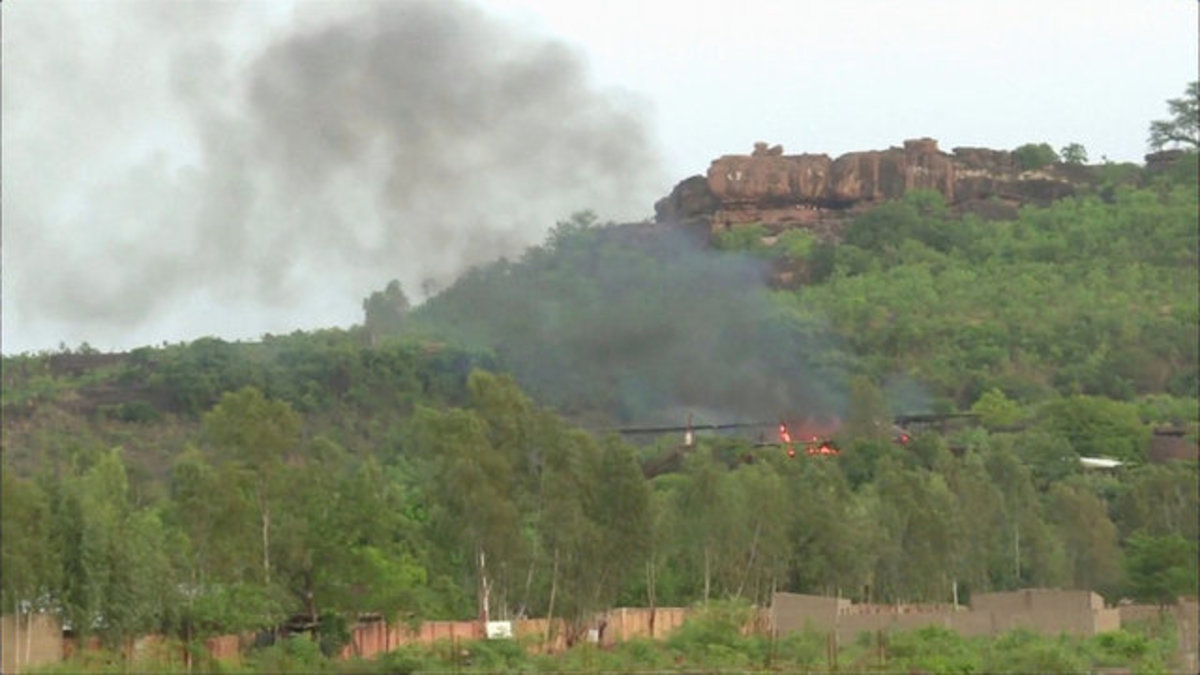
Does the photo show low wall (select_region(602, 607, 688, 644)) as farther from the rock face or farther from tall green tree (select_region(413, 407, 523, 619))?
the rock face

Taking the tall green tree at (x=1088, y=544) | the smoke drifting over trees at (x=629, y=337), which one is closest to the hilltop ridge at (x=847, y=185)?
the smoke drifting over trees at (x=629, y=337)

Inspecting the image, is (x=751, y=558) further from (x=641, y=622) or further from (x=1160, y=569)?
(x=1160, y=569)

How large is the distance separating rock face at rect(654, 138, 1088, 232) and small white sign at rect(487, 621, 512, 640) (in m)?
93.1

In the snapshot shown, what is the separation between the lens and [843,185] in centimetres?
14650

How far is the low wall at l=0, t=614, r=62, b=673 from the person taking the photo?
40094 mm

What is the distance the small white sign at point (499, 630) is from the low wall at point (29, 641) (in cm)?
979

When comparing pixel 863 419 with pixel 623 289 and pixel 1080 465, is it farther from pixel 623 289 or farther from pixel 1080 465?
pixel 623 289

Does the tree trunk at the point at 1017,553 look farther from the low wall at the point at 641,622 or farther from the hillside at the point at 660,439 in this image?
the low wall at the point at 641,622

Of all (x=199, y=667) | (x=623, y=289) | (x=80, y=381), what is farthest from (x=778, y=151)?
(x=199, y=667)

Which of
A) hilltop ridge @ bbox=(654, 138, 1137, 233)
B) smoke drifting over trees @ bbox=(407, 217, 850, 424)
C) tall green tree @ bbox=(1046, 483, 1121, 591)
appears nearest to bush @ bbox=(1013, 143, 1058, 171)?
hilltop ridge @ bbox=(654, 138, 1137, 233)

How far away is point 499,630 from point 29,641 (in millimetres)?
11663

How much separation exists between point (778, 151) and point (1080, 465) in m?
67.2

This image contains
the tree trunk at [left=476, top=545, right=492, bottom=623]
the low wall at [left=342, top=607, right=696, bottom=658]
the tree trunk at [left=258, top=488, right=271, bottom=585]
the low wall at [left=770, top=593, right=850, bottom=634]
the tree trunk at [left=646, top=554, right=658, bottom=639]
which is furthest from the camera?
the tree trunk at [left=646, top=554, right=658, bottom=639]

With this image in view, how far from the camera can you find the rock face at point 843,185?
145m
